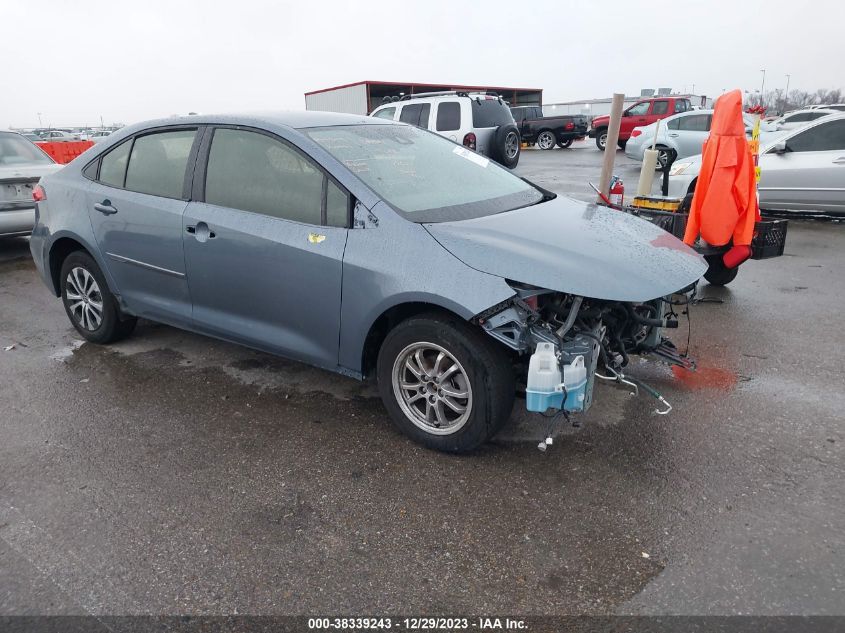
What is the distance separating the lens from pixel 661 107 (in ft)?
72.2

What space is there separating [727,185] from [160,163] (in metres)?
4.56

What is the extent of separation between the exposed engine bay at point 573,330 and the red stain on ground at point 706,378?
2.18 ft

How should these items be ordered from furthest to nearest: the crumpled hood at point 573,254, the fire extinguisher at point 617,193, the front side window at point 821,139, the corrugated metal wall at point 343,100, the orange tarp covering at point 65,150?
1. the corrugated metal wall at point 343,100
2. the orange tarp covering at point 65,150
3. the front side window at point 821,139
4. the fire extinguisher at point 617,193
5. the crumpled hood at point 573,254

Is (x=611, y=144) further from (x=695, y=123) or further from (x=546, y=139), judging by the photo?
(x=546, y=139)

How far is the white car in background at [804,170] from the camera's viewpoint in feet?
28.7

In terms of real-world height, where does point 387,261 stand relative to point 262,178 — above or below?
below

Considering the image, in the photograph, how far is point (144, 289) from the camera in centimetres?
433

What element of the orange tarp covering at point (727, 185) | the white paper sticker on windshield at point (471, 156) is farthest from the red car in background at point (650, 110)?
the white paper sticker on windshield at point (471, 156)

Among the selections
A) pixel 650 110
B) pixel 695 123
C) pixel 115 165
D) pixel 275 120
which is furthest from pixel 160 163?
pixel 650 110

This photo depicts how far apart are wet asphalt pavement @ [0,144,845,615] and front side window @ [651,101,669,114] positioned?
64.3 feet

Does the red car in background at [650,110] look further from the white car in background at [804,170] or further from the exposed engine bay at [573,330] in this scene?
the exposed engine bay at [573,330]

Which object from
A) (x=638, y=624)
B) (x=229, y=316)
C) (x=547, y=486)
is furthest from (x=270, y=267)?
(x=638, y=624)

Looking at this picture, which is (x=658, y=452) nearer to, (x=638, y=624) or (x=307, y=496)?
(x=638, y=624)

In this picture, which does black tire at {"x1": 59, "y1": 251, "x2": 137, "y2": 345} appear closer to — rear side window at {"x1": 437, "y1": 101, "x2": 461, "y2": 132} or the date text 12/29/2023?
the date text 12/29/2023
